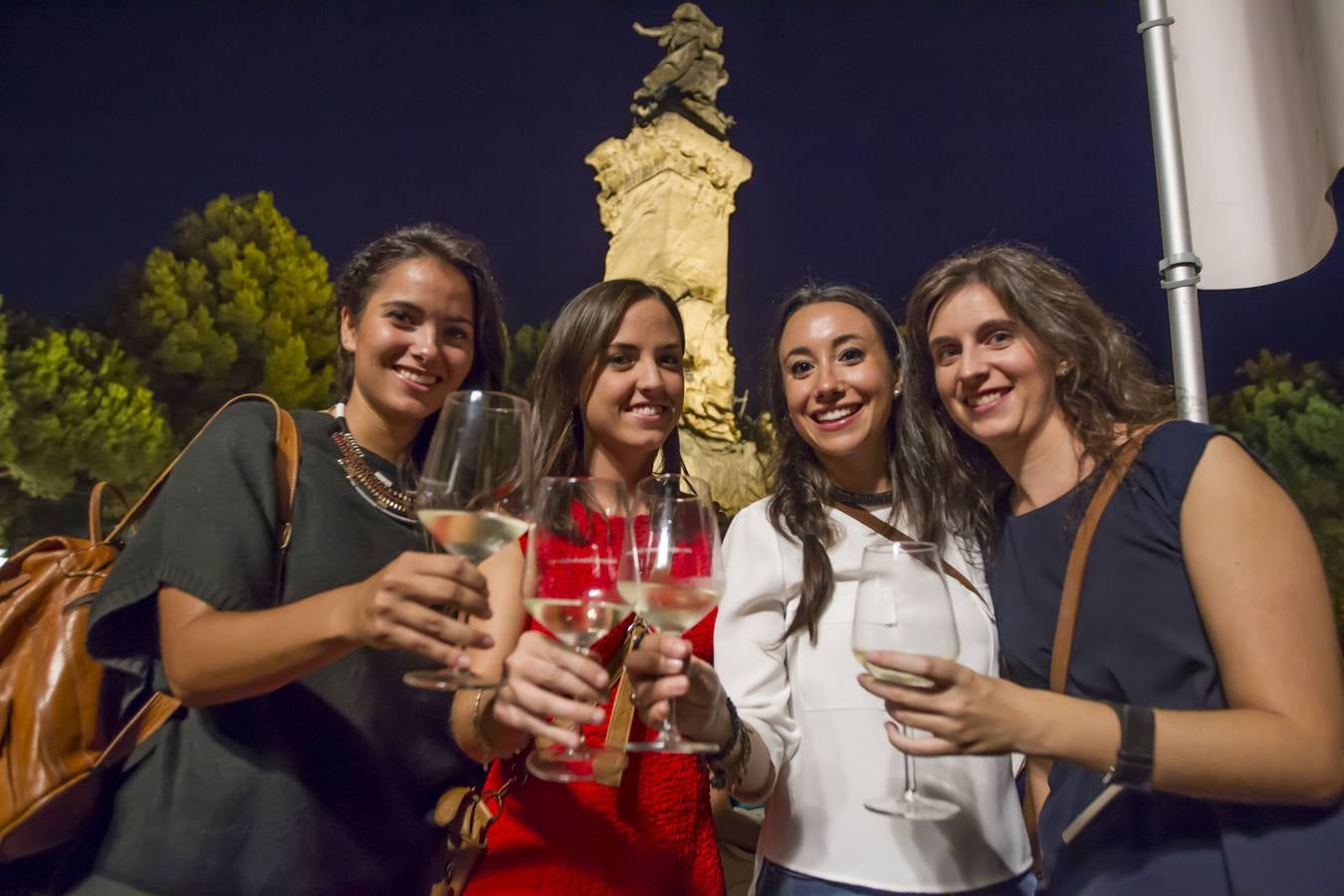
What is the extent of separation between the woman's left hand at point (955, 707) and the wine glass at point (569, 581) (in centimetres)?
41

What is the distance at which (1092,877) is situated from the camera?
1.28m

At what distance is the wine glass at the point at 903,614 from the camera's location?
113 centimetres

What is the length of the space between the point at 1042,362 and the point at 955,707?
0.93 m

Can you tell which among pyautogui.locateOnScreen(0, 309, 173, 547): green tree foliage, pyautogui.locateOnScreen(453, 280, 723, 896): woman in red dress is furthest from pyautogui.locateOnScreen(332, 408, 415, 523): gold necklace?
pyautogui.locateOnScreen(0, 309, 173, 547): green tree foliage

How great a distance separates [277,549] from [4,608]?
0.55m

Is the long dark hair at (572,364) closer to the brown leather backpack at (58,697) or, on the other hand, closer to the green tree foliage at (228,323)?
the brown leather backpack at (58,697)

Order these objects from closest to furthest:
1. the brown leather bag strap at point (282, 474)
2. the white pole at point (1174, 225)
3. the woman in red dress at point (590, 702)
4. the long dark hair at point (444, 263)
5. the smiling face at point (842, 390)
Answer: the woman in red dress at point (590, 702), the brown leather bag strap at point (282, 474), the long dark hair at point (444, 263), the smiling face at point (842, 390), the white pole at point (1174, 225)

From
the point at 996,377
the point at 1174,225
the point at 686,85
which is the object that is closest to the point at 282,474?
the point at 996,377

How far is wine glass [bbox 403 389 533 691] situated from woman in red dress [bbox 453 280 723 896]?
0.13m

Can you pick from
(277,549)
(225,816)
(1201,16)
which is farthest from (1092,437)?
(1201,16)

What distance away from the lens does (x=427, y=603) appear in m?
0.99

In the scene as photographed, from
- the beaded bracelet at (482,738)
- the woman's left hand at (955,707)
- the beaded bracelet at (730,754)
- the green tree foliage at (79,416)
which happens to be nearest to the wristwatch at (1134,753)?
the woman's left hand at (955,707)

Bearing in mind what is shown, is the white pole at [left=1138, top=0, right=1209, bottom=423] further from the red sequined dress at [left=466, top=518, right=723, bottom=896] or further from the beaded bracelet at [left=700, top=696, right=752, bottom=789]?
the red sequined dress at [left=466, top=518, right=723, bottom=896]

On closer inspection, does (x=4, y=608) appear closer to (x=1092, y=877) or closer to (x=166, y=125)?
(x=1092, y=877)
